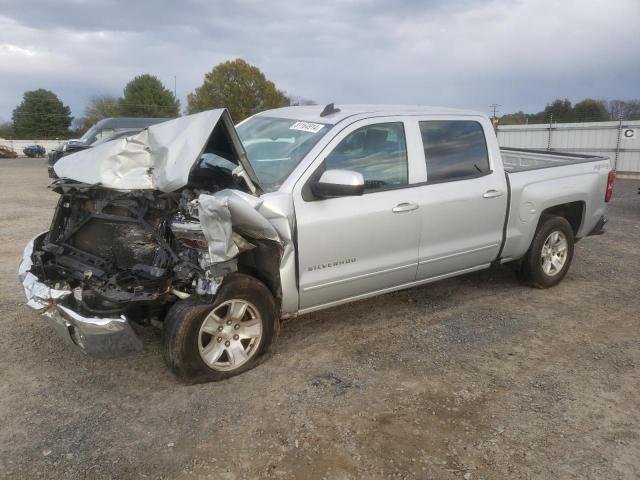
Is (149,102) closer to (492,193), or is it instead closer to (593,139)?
(593,139)

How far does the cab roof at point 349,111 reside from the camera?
4258mm

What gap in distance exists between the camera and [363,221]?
4023 mm

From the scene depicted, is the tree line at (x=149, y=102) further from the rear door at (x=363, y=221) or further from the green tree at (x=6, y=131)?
the rear door at (x=363, y=221)

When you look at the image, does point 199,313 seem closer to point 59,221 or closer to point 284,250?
point 284,250

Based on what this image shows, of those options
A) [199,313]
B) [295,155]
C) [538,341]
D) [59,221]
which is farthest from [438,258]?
[59,221]

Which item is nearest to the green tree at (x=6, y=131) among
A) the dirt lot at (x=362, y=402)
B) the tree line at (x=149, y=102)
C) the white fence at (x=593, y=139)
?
the tree line at (x=149, y=102)

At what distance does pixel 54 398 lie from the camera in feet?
11.4

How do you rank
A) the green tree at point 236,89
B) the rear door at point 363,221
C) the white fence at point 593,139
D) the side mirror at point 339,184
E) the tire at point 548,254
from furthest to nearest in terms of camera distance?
1. the green tree at point 236,89
2. the white fence at point 593,139
3. the tire at point 548,254
4. the rear door at point 363,221
5. the side mirror at point 339,184

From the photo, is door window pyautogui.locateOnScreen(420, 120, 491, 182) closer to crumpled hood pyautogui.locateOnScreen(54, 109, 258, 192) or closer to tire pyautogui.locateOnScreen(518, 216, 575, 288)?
tire pyautogui.locateOnScreen(518, 216, 575, 288)

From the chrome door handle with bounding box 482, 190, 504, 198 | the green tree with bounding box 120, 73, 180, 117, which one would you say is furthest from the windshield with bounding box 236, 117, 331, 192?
the green tree with bounding box 120, 73, 180, 117

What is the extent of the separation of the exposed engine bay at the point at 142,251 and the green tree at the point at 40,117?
62953 millimetres

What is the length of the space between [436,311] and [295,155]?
6.99 feet

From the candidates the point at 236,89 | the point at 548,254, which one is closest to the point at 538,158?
the point at 548,254

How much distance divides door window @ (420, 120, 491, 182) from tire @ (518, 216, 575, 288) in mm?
1087
